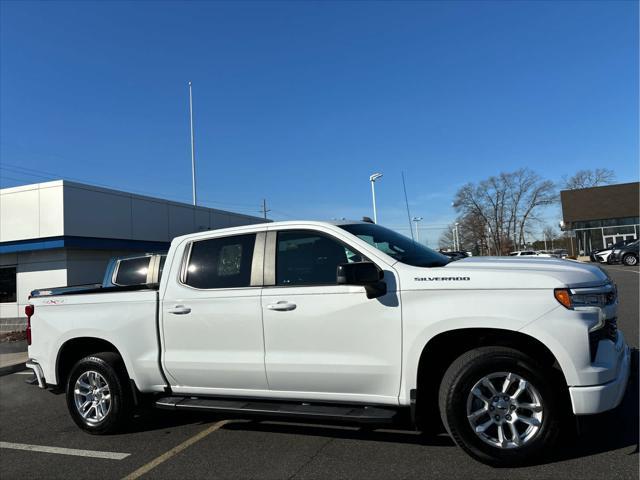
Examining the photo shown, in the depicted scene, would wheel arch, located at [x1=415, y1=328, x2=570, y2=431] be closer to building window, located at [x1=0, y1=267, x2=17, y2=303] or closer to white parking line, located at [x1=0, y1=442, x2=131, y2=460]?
white parking line, located at [x1=0, y1=442, x2=131, y2=460]

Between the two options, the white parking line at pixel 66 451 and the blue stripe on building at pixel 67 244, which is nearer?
the white parking line at pixel 66 451

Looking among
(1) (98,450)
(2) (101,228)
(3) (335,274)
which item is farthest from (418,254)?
(2) (101,228)

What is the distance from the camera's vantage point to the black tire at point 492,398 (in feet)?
11.8

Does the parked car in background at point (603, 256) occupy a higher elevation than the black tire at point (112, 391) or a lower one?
higher

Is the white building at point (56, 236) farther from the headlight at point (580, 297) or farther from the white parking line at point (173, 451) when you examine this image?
the headlight at point (580, 297)

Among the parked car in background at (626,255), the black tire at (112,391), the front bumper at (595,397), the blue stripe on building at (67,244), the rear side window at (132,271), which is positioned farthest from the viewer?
the parked car in background at (626,255)

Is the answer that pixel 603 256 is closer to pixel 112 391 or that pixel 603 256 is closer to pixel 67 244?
pixel 67 244

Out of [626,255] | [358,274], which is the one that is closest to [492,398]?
[358,274]

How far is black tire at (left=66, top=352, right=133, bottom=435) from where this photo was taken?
16.5ft

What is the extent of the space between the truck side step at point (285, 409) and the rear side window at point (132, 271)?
3716 millimetres

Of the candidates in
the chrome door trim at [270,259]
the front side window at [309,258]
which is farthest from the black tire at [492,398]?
the chrome door trim at [270,259]

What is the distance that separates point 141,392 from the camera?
5004 mm

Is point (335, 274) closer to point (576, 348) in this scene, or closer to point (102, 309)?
point (576, 348)

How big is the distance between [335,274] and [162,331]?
183 cm
